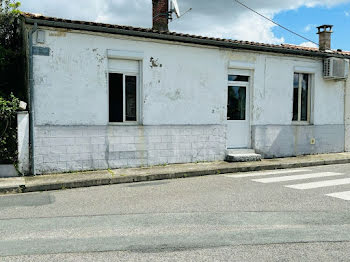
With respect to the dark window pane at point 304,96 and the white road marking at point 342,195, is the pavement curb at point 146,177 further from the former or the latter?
the white road marking at point 342,195

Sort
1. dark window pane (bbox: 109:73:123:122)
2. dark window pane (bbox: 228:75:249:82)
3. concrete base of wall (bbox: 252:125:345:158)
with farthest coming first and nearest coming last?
1. concrete base of wall (bbox: 252:125:345:158)
2. dark window pane (bbox: 228:75:249:82)
3. dark window pane (bbox: 109:73:123:122)

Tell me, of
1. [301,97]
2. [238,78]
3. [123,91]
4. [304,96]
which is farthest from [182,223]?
[304,96]

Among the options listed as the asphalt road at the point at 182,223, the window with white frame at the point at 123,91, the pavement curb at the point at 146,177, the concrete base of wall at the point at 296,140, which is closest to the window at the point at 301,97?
the concrete base of wall at the point at 296,140

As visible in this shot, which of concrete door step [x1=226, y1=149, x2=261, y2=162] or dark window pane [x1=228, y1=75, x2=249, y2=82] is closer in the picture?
concrete door step [x1=226, y1=149, x2=261, y2=162]

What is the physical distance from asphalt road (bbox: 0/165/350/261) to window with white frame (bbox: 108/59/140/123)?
8.94 feet

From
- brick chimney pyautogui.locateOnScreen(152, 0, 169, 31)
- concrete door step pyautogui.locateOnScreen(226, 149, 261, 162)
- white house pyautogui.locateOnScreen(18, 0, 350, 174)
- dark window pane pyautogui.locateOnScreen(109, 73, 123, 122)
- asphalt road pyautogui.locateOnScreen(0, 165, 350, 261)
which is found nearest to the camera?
asphalt road pyautogui.locateOnScreen(0, 165, 350, 261)

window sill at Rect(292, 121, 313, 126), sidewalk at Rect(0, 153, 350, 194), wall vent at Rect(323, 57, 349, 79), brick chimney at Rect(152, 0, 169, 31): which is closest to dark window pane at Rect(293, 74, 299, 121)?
window sill at Rect(292, 121, 313, 126)

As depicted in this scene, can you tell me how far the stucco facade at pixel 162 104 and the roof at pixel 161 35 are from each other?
205mm

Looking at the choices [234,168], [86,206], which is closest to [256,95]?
[234,168]

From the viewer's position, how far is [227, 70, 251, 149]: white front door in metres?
12.3

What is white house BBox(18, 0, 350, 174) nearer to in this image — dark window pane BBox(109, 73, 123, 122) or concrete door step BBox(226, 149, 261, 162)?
dark window pane BBox(109, 73, 123, 122)

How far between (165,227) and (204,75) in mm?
7209

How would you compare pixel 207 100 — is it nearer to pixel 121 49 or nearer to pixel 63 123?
pixel 121 49

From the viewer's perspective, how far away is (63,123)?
9516 millimetres
